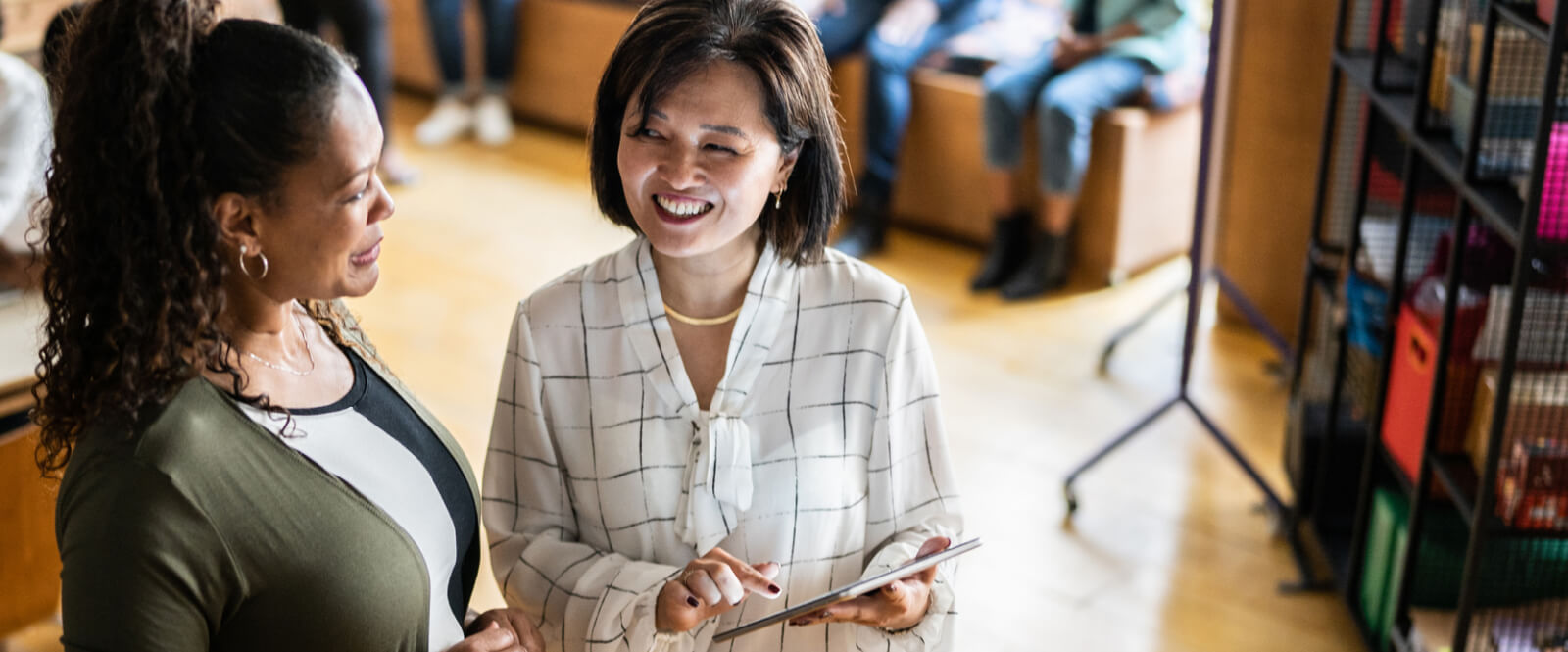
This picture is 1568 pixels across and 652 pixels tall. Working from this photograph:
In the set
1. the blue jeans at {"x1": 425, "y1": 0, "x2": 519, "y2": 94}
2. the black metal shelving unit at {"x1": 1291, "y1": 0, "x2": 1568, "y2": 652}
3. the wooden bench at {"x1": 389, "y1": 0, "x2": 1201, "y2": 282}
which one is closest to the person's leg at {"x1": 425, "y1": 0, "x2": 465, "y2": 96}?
the blue jeans at {"x1": 425, "y1": 0, "x2": 519, "y2": 94}

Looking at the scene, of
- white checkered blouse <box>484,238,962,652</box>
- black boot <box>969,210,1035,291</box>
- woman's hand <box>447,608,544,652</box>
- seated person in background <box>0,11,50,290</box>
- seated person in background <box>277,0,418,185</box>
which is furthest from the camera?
seated person in background <box>277,0,418,185</box>

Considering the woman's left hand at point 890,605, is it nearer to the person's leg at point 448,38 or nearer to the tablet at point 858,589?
the tablet at point 858,589

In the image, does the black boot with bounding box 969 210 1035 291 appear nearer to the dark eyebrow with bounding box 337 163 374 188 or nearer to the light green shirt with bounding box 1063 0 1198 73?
the light green shirt with bounding box 1063 0 1198 73

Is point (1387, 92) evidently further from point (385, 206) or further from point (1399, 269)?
point (385, 206)

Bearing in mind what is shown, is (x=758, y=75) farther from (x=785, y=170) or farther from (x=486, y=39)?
(x=486, y=39)

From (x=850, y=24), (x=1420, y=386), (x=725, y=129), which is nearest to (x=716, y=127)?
(x=725, y=129)

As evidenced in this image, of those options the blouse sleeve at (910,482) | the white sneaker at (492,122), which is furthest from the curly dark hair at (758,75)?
the white sneaker at (492,122)

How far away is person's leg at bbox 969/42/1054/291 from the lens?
13.4 ft

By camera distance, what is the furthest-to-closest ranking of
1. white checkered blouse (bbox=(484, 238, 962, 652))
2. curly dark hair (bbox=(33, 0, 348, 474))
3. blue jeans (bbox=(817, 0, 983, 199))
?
blue jeans (bbox=(817, 0, 983, 199))
white checkered blouse (bbox=(484, 238, 962, 652))
curly dark hair (bbox=(33, 0, 348, 474))

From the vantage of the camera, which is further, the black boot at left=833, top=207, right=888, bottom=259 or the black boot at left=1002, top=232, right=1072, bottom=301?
the black boot at left=833, top=207, right=888, bottom=259

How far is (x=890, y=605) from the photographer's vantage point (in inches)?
53.8

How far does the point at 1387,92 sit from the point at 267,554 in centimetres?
201

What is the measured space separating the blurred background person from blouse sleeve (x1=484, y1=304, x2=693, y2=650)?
429 centimetres

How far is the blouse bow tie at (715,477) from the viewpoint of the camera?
4.58ft
